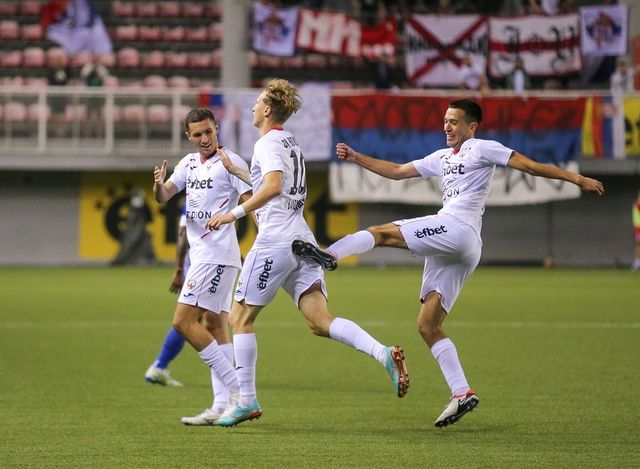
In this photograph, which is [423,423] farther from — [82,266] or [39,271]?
[82,266]

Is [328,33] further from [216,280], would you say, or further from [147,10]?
[216,280]

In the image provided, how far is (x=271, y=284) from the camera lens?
8.00 meters

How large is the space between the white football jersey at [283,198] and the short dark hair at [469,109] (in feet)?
3.91

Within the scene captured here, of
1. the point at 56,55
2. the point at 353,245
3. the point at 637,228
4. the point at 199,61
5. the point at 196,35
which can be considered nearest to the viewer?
the point at 353,245

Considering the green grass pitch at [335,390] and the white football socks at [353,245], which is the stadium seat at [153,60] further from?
the white football socks at [353,245]

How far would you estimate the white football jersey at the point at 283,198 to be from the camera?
26.0ft

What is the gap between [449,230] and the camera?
8.29m

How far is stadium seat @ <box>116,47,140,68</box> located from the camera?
104 ft

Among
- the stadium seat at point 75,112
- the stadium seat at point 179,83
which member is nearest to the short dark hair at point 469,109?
the stadium seat at point 75,112

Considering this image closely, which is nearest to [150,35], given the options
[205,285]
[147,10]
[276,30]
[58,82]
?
[147,10]

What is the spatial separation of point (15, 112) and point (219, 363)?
784 inches

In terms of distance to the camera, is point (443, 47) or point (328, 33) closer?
point (443, 47)

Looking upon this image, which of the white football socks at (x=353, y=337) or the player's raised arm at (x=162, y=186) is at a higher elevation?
the player's raised arm at (x=162, y=186)

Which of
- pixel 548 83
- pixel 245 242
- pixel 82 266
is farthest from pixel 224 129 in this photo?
pixel 548 83
